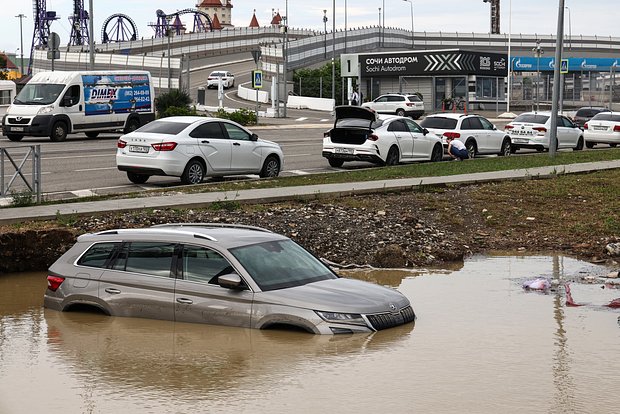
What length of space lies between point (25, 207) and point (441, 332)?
9.77 metres

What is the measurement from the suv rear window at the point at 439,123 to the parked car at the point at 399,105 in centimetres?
3459

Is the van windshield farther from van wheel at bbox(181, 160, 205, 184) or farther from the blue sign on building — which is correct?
the blue sign on building

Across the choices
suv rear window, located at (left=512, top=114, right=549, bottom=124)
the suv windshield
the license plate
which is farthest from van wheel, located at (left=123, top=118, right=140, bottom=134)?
the suv windshield

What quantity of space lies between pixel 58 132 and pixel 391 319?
2834 cm

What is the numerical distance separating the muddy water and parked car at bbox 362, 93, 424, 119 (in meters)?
55.8

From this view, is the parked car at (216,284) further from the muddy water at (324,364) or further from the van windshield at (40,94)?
the van windshield at (40,94)

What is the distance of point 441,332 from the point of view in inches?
464

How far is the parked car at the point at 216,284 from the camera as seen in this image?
11016 mm

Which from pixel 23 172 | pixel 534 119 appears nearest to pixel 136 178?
pixel 23 172

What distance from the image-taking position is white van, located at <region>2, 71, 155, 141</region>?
3734 centimetres

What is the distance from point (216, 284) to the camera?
11328mm

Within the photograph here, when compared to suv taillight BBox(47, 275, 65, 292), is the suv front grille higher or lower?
lower

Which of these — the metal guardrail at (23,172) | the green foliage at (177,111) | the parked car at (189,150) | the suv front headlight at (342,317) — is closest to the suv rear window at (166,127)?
the parked car at (189,150)

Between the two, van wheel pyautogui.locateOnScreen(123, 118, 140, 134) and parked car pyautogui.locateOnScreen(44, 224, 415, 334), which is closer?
parked car pyautogui.locateOnScreen(44, 224, 415, 334)
